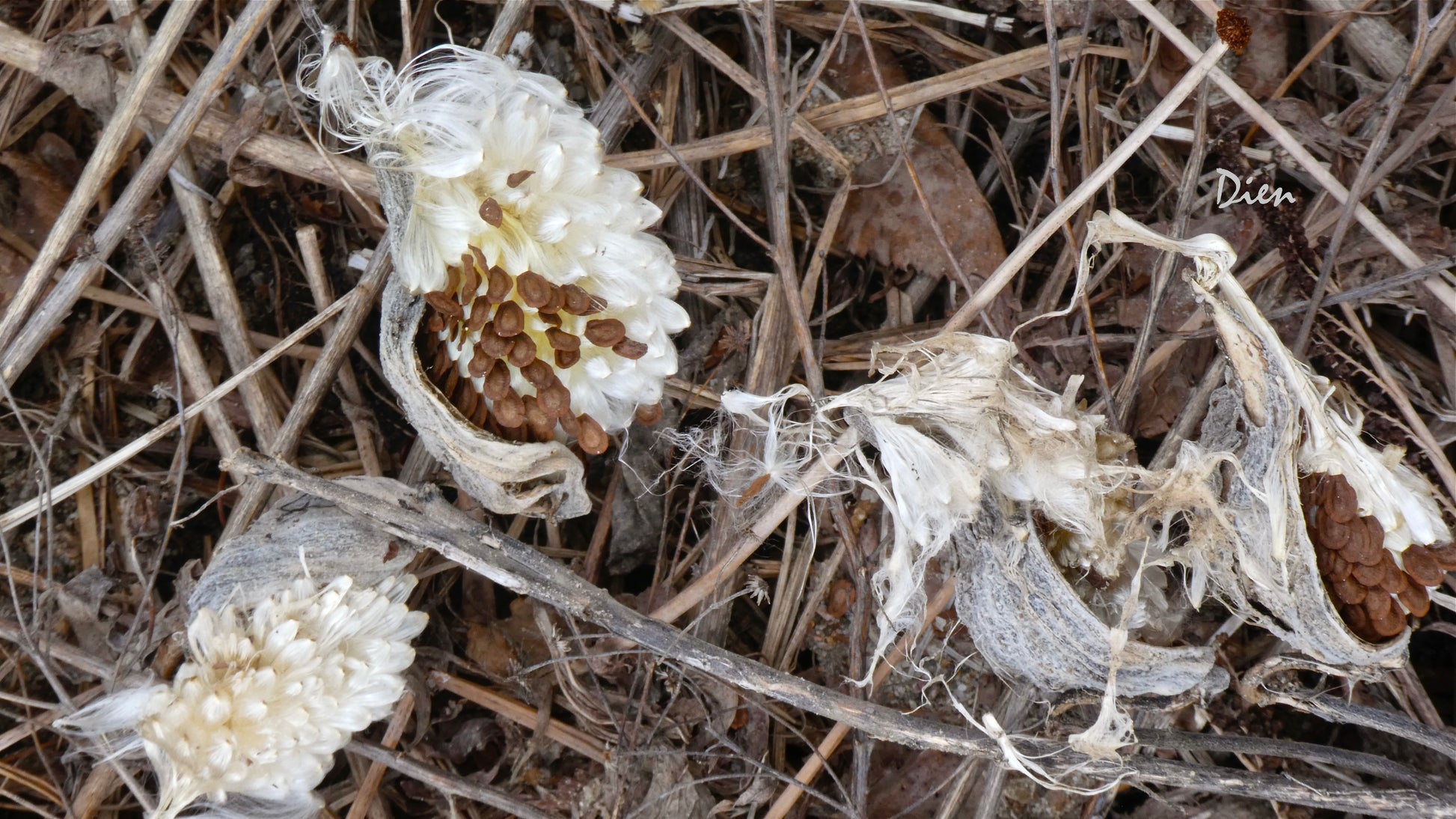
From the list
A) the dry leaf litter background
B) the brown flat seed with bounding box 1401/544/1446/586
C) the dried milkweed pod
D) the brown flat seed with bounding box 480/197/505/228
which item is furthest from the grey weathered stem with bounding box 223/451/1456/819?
the brown flat seed with bounding box 480/197/505/228

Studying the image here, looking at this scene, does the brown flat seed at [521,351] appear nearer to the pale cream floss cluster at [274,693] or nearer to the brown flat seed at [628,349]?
the brown flat seed at [628,349]

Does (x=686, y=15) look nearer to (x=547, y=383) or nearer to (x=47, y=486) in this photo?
(x=547, y=383)

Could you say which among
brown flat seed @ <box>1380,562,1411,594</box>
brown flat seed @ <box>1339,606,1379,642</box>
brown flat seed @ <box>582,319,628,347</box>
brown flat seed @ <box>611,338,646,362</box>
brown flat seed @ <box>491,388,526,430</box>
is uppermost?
brown flat seed @ <box>582,319,628,347</box>

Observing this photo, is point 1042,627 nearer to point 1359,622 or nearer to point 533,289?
point 1359,622

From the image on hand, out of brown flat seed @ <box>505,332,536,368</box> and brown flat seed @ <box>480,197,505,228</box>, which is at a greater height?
brown flat seed @ <box>480,197,505,228</box>

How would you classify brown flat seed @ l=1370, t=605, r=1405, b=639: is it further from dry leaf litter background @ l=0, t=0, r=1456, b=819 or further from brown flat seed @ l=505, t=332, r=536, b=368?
brown flat seed @ l=505, t=332, r=536, b=368

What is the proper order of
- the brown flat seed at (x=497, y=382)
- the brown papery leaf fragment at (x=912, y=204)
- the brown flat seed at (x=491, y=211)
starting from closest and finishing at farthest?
the brown flat seed at (x=491, y=211)
the brown flat seed at (x=497, y=382)
the brown papery leaf fragment at (x=912, y=204)

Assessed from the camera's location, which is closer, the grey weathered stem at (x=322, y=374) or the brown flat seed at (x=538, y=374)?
the brown flat seed at (x=538, y=374)
